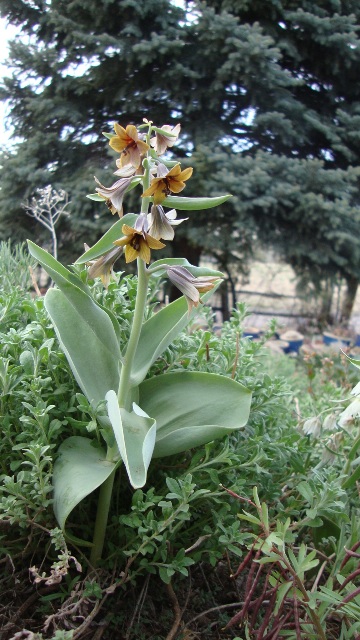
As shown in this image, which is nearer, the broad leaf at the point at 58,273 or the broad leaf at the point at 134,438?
the broad leaf at the point at 134,438

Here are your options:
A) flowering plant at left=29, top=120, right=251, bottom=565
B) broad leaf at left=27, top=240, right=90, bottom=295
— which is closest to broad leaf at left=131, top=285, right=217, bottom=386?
flowering plant at left=29, top=120, right=251, bottom=565

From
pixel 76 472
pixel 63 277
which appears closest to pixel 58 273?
pixel 63 277

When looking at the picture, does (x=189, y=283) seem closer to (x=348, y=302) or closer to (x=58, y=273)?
(x=58, y=273)

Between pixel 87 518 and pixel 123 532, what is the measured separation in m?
0.06

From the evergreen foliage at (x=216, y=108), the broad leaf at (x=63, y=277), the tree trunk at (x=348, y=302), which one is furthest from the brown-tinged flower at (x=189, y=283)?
the tree trunk at (x=348, y=302)

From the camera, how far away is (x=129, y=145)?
698mm

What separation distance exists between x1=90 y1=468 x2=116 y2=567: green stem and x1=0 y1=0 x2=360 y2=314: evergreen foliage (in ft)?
10.7

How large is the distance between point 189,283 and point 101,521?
31 cm

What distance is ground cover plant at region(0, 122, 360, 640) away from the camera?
0.67 meters

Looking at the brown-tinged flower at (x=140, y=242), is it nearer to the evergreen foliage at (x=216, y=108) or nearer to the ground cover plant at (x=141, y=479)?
the ground cover plant at (x=141, y=479)

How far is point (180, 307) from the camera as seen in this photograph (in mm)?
815

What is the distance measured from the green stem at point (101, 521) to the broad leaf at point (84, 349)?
109 millimetres

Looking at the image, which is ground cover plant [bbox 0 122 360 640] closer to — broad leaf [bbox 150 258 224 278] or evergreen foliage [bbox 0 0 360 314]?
broad leaf [bbox 150 258 224 278]

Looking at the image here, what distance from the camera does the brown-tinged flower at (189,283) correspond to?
704 mm
